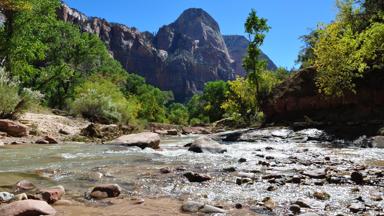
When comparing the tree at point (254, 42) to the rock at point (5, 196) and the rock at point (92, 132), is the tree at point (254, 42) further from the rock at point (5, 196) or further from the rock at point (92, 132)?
the rock at point (5, 196)

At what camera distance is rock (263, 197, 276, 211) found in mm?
5309

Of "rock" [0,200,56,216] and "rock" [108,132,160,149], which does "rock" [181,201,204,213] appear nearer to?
"rock" [0,200,56,216]

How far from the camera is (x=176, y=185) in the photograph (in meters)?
6.99

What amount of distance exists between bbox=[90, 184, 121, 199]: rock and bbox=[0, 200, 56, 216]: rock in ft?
3.24

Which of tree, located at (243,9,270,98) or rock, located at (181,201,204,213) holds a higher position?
tree, located at (243,9,270,98)

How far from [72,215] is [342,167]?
658 cm

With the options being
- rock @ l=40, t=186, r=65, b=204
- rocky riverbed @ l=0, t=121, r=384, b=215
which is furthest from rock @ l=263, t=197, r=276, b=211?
rock @ l=40, t=186, r=65, b=204

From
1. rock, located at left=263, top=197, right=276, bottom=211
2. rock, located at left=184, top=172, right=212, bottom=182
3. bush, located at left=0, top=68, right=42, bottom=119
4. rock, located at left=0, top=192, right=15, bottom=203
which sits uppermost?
bush, located at left=0, top=68, right=42, bottom=119

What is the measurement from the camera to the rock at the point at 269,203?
17.4 ft

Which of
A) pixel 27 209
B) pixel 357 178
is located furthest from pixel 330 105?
pixel 27 209

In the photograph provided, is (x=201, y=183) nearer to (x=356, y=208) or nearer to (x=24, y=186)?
(x=356, y=208)

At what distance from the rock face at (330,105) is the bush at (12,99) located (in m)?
15.3

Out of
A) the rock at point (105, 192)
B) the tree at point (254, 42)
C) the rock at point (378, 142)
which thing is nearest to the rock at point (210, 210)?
the rock at point (105, 192)

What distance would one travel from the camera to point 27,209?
486 centimetres
